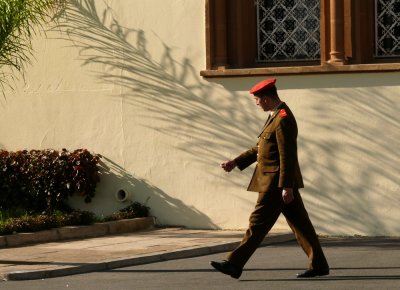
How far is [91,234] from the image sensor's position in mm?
16438

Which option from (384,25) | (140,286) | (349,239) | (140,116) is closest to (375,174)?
(349,239)

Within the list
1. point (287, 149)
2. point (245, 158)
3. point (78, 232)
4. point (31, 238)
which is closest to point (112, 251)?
point (31, 238)

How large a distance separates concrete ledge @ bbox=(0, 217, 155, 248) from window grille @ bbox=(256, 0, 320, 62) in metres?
2.85

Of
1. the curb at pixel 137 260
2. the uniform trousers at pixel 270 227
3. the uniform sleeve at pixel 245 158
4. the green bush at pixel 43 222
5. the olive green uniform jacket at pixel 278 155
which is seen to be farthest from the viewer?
the green bush at pixel 43 222

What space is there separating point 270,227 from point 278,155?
687mm

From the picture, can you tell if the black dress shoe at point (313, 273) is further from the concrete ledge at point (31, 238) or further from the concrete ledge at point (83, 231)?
the concrete ledge at point (83, 231)

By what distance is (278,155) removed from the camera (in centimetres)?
1181

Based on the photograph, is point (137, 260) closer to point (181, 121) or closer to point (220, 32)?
point (181, 121)

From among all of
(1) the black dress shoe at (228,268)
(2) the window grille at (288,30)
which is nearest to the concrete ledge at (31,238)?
(2) the window grille at (288,30)

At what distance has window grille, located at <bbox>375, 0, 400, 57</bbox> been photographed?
16.5 metres

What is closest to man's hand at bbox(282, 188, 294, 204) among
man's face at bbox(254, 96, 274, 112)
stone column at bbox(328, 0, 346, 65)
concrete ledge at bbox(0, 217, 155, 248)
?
man's face at bbox(254, 96, 274, 112)

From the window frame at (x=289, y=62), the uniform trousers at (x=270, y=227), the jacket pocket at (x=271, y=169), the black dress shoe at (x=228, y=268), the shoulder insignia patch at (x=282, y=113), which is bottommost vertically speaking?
the black dress shoe at (x=228, y=268)

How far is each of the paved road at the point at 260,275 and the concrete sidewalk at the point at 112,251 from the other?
21 centimetres

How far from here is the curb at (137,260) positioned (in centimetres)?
1257
